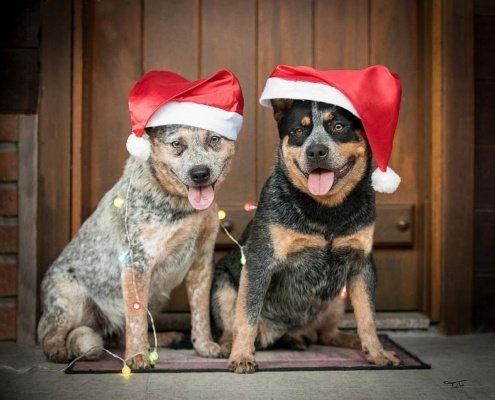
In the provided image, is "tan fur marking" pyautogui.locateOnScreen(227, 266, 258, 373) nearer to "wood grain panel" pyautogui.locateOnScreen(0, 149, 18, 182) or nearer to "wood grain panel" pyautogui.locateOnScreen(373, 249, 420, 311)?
"wood grain panel" pyautogui.locateOnScreen(373, 249, 420, 311)

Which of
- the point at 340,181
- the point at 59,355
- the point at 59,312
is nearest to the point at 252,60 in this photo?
the point at 340,181

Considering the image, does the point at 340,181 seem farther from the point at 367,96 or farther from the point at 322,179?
the point at 367,96

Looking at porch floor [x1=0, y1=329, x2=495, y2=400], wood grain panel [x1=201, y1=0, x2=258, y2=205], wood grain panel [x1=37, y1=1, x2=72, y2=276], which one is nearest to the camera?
porch floor [x1=0, y1=329, x2=495, y2=400]

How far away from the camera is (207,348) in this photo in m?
3.38

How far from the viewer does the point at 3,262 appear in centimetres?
367

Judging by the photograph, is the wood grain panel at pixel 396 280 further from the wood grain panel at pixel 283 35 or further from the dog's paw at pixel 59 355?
the dog's paw at pixel 59 355

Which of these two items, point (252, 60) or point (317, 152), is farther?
point (252, 60)

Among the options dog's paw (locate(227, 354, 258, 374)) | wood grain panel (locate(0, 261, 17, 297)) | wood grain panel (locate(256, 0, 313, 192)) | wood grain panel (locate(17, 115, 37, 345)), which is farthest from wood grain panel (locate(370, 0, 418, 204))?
wood grain panel (locate(0, 261, 17, 297))

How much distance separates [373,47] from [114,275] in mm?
1803

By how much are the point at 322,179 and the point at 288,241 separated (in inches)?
12.1

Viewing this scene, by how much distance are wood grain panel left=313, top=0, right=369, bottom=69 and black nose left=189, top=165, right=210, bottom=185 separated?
118 centimetres

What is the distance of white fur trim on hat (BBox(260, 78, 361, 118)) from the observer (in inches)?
120

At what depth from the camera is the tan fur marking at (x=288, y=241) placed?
318cm

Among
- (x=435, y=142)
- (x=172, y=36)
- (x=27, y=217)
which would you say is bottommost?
(x=27, y=217)
